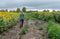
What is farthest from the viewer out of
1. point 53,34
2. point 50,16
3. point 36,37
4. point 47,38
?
point 50,16

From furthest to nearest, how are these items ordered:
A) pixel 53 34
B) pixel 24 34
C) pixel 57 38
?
pixel 24 34 < pixel 53 34 < pixel 57 38

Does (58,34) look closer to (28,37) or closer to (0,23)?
(28,37)

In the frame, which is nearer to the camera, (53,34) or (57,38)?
(57,38)

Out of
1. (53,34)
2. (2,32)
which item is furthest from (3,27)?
(53,34)

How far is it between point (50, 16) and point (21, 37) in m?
17.5

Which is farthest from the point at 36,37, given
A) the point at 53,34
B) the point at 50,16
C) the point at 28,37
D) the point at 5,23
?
the point at 50,16

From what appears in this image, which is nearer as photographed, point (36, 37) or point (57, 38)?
point (57, 38)

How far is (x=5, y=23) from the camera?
573 inches

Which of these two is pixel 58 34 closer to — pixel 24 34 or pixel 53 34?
pixel 53 34

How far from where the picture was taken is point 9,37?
12.8 m

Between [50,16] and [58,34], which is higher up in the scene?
[58,34]

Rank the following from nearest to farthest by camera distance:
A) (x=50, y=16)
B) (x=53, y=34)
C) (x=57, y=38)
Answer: (x=57, y=38), (x=53, y=34), (x=50, y=16)

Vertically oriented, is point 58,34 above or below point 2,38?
above

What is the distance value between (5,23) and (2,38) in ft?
7.79
